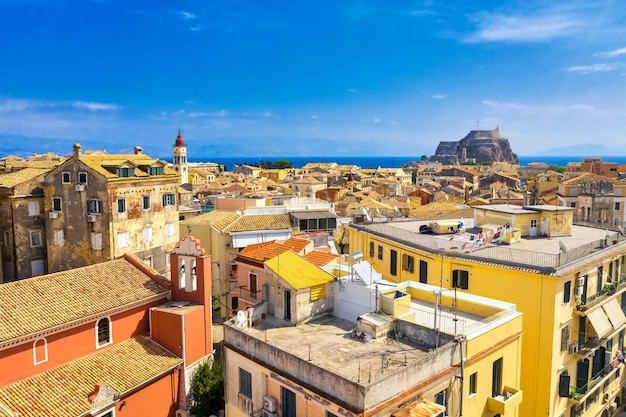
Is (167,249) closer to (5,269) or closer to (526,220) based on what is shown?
(5,269)

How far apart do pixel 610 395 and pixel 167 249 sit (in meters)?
31.8

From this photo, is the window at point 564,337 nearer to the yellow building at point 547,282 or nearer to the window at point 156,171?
the yellow building at point 547,282

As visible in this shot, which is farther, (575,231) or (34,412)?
(575,231)

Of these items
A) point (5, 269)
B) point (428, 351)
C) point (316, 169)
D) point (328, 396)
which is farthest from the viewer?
point (316, 169)

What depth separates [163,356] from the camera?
22922mm

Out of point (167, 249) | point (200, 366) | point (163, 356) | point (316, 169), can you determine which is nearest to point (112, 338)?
point (163, 356)

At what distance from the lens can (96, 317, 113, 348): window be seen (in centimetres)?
2203

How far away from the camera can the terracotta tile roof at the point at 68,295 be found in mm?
19531

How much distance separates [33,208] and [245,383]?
29.0m

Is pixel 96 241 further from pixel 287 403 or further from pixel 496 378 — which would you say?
pixel 496 378

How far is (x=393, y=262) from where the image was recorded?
2695 cm

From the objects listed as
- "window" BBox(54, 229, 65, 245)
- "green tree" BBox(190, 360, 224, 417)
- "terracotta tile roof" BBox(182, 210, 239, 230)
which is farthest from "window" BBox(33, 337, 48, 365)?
"window" BBox(54, 229, 65, 245)

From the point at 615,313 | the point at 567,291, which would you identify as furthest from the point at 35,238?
the point at 615,313

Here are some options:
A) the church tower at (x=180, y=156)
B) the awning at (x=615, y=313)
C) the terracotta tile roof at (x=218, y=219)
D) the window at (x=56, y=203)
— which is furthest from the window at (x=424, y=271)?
the church tower at (x=180, y=156)
